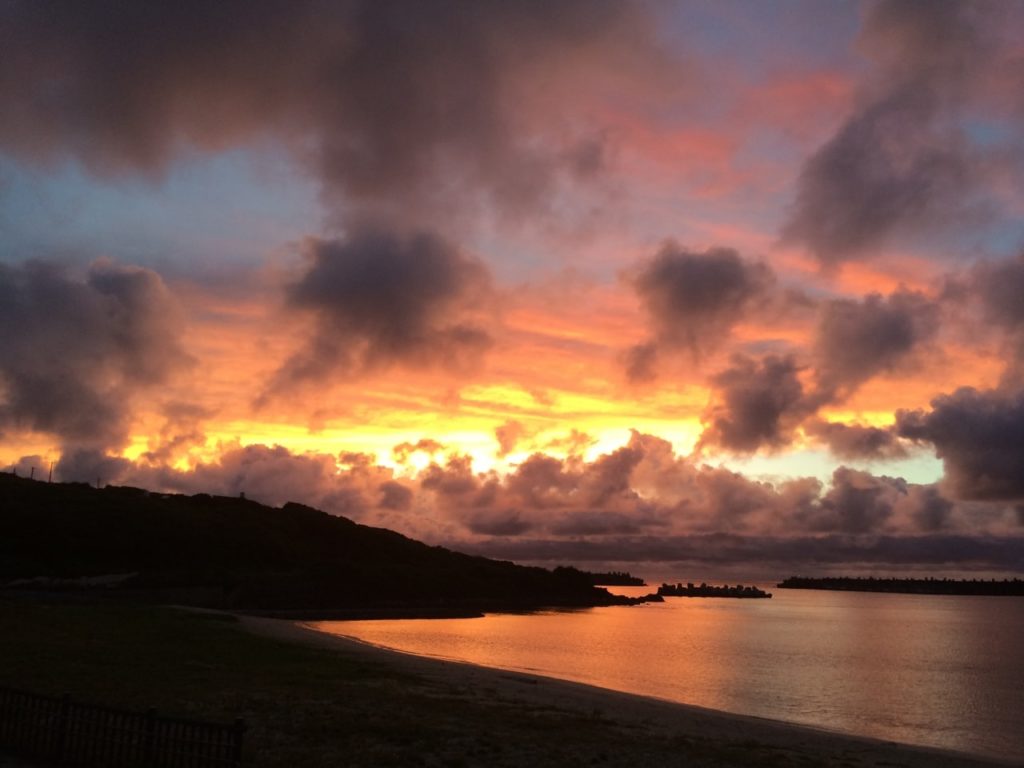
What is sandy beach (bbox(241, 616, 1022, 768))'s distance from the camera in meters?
29.9

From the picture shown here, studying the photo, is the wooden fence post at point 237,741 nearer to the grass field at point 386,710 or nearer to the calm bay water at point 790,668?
the grass field at point 386,710

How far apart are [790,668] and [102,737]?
9283cm

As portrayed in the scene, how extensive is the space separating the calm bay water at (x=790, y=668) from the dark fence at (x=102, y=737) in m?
45.3

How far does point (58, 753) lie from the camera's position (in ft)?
66.6

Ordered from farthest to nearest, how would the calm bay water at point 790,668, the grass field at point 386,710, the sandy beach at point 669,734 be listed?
the calm bay water at point 790,668
the sandy beach at point 669,734
the grass field at point 386,710

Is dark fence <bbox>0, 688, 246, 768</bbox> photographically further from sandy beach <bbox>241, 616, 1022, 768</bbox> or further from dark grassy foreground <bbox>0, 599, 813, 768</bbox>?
sandy beach <bbox>241, 616, 1022, 768</bbox>

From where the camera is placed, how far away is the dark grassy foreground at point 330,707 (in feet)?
85.9

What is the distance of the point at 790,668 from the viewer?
97.5 metres

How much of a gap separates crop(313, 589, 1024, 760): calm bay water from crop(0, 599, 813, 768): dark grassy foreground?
25.7 m

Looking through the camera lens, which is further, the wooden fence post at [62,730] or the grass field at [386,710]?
the grass field at [386,710]

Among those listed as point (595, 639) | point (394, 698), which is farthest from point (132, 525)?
point (394, 698)

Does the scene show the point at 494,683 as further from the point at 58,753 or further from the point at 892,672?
the point at 892,672

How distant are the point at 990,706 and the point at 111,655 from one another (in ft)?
229

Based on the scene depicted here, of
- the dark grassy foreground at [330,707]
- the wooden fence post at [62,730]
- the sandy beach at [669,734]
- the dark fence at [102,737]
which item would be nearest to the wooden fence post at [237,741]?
the dark fence at [102,737]
